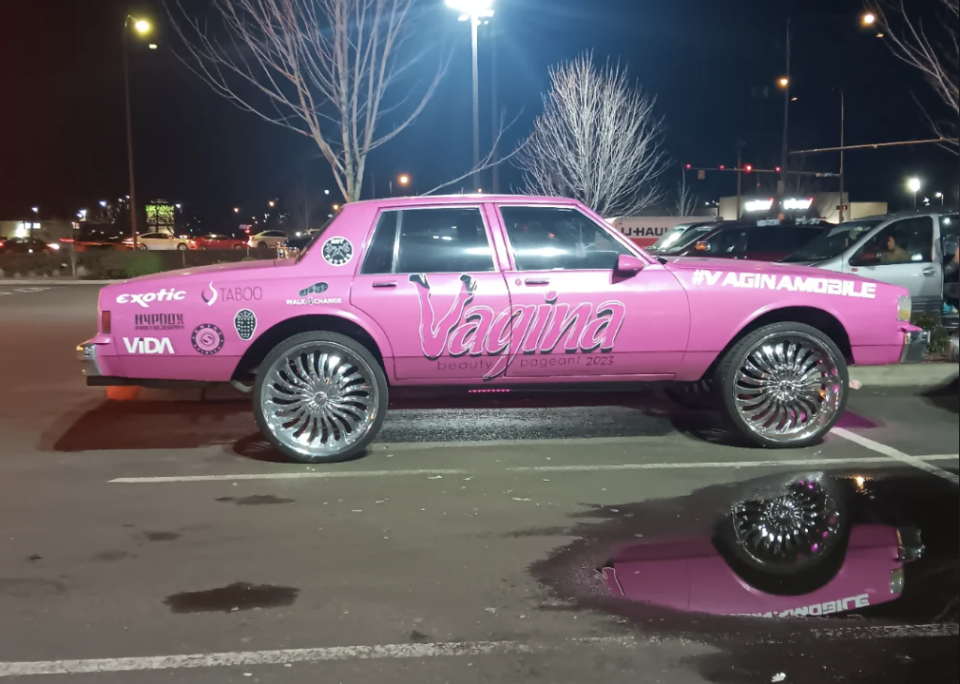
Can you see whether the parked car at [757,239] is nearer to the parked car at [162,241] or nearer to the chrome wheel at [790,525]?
the chrome wheel at [790,525]

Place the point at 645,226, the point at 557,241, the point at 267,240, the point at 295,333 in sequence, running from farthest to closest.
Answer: the point at 267,240 → the point at 645,226 → the point at 557,241 → the point at 295,333

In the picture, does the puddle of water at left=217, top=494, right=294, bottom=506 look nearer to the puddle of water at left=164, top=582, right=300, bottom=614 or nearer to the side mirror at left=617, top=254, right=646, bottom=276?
the puddle of water at left=164, top=582, right=300, bottom=614

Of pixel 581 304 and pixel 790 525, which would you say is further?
pixel 581 304

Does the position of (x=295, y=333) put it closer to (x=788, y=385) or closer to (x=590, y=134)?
(x=788, y=385)

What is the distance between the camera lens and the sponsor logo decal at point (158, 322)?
20.7 feet

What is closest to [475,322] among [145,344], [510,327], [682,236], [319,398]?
[510,327]

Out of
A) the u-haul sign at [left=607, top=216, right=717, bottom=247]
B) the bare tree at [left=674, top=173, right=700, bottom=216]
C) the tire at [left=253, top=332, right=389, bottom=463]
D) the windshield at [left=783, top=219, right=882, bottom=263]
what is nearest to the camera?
the tire at [left=253, top=332, right=389, bottom=463]

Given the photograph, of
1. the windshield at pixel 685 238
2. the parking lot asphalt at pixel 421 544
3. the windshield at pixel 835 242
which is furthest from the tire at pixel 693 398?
the windshield at pixel 685 238

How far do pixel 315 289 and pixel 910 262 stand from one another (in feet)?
27.0

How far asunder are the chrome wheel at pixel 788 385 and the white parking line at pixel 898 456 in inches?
15.6

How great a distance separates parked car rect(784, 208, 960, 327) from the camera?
11.3 m

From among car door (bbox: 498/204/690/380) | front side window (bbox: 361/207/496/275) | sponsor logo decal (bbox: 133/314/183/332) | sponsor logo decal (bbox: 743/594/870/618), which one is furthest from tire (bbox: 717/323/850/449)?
sponsor logo decal (bbox: 133/314/183/332)

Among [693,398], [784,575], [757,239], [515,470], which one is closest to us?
[784,575]

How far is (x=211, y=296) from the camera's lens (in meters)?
6.33
